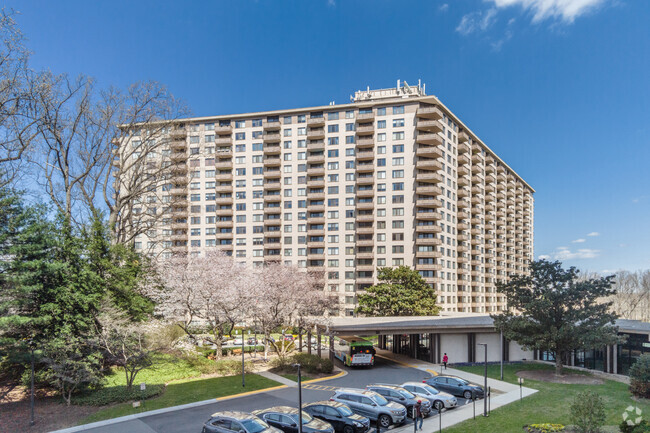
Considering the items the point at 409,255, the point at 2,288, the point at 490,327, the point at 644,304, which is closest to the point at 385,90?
the point at 409,255

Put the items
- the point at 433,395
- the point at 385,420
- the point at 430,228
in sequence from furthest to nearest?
the point at 430,228, the point at 433,395, the point at 385,420

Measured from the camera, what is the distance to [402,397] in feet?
81.1

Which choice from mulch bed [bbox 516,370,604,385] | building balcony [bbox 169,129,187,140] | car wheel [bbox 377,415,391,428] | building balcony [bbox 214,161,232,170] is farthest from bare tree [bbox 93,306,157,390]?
building balcony [bbox 214,161,232,170]

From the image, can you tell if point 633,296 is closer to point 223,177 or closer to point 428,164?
point 428,164

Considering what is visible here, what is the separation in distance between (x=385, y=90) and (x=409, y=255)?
35.4 metres

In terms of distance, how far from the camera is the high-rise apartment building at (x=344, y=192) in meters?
73.8

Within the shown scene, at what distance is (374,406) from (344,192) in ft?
183

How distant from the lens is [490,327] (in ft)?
127

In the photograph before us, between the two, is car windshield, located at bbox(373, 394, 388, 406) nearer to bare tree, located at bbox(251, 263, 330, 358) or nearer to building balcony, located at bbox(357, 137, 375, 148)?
bare tree, located at bbox(251, 263, 330, 358)

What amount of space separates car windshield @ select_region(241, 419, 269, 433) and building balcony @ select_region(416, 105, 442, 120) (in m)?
Result: 63.9

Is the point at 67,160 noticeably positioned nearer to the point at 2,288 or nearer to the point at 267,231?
the point at 2,288

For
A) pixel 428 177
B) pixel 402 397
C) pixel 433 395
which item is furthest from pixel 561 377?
pixel 428 177

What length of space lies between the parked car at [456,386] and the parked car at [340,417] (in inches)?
389

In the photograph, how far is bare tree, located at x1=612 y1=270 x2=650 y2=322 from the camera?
10406 cm
